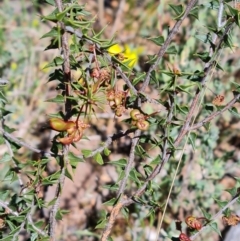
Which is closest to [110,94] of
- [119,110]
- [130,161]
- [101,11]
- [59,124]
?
[119,110]

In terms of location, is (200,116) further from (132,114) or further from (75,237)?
(132,114)

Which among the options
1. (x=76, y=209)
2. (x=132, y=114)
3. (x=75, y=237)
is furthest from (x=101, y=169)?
(x=132, y=114)

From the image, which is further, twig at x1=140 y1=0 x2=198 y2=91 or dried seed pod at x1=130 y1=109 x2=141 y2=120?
dried seed pod at x1=130 y1=109 x2=141 y2=120

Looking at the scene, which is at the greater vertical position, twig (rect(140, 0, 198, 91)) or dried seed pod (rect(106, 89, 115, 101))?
twig (rect(140, 0, 198, 91))

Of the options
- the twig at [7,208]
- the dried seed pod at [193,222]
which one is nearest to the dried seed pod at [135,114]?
the dried seed pod at [193,222]

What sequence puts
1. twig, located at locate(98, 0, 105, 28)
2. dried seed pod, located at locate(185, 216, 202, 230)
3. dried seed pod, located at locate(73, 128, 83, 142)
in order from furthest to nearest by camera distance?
twig, located at locate(98, 0, 105, 28) < dried seed pod, located at locate(185, 216, 202, 230) < dried seed pod, located at locate(73, 128, 83, 142)

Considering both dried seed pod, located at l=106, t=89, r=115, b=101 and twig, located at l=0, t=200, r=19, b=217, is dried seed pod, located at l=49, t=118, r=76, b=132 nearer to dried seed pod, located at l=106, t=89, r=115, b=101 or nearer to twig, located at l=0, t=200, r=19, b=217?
dried seed pod, located at l=106, t=89, r=115, b=101

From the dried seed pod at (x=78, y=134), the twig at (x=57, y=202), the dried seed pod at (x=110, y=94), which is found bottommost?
the twig at (x=57, y=202)

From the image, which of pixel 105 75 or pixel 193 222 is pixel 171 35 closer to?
pixel 105 75

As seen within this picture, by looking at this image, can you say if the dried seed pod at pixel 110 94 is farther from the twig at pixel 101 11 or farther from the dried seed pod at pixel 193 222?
the twig at pixel 101 11

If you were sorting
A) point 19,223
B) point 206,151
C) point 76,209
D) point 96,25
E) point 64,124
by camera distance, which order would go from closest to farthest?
point 64,124 < point 19,223 < point 206,151 < point 76,209 < point 96,25

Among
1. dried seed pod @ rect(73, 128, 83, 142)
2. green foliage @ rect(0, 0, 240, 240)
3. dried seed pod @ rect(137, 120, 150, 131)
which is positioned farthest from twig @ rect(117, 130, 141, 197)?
dried seed pod @ rect(73, 128, 83, 142)
